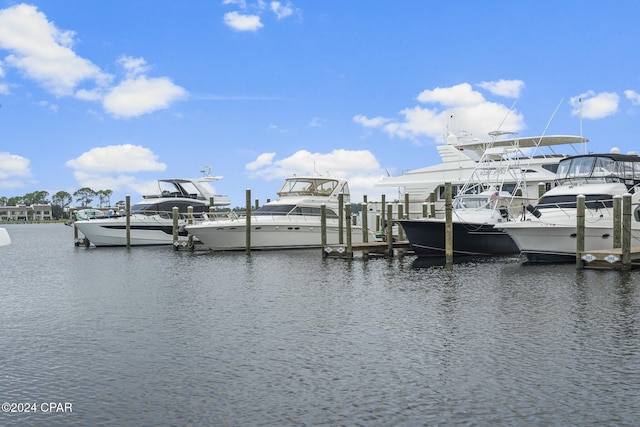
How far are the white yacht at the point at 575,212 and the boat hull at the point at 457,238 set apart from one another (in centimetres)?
274

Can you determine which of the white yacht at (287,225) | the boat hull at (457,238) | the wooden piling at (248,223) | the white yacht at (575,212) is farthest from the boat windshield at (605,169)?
the wooden piling at (248,223)

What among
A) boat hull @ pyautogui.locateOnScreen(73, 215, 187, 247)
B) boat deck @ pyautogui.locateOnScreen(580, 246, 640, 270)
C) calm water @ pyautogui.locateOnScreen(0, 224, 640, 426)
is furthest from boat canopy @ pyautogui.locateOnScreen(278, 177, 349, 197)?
boat deck @ pyautogui.locateOnScreen(580, 246, 640, 270)

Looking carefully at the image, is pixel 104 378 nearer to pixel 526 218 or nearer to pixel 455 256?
pixel 526 218

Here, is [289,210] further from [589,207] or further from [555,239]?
[589,207]

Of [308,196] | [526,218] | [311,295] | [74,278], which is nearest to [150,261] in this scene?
[74,278]

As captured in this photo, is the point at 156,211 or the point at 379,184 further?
the point at 379,184

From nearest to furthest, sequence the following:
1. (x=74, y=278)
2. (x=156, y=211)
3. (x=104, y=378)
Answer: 1. (x=104, y=378)
2. (x=74, y=278)
3. (x=156, y=211)

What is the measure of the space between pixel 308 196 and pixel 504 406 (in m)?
26.6

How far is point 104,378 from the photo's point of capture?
9.18 metres

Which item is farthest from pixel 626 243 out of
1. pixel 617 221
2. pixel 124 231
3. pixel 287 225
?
pixel 124 231

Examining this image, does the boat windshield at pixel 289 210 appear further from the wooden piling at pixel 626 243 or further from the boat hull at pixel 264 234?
the wooden piling at pixel 626 243

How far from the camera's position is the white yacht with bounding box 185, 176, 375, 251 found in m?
31.7

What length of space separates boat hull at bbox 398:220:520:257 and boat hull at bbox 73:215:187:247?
17.7 meters

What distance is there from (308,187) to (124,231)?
38.2 ft
